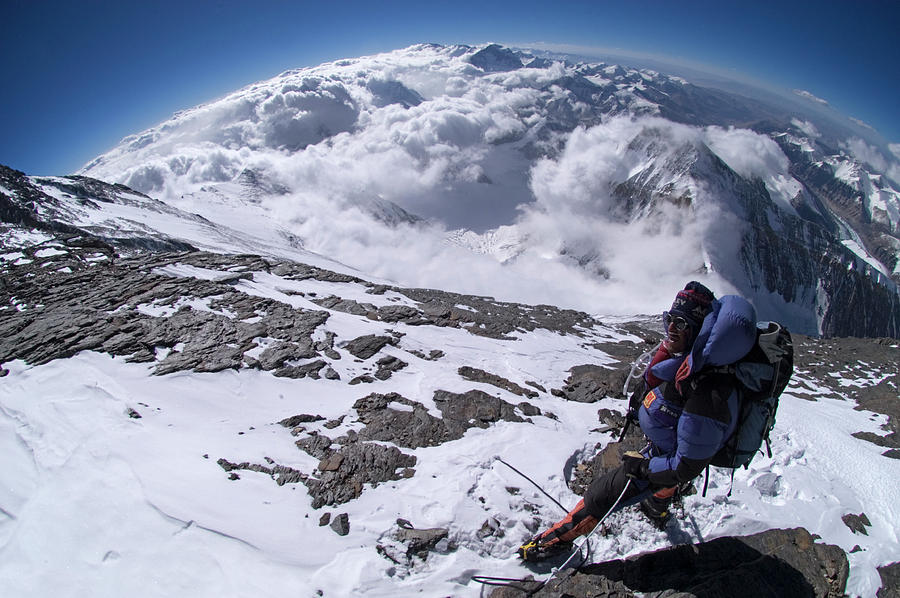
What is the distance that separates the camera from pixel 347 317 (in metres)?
17.8

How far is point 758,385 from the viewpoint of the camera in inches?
167

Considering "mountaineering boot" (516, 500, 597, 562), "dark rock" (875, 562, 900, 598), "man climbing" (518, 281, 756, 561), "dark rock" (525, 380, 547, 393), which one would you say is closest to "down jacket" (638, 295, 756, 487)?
"man climbing" (518, 281, 756, 561)

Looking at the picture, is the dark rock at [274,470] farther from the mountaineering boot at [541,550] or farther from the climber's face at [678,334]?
the climber's face at [678,334]

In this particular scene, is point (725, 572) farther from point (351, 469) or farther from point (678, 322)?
point (351, 469)

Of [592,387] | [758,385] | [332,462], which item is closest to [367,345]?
[332,462]

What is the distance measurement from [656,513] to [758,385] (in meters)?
3.50

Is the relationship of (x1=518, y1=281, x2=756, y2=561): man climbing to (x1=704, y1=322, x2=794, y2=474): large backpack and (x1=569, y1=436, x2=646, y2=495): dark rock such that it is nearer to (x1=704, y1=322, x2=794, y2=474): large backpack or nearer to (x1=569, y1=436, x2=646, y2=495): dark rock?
(x1=704, y1=322, x2=794, y2=474): large backpack

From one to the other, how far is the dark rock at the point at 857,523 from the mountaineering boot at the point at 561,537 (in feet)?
17.8

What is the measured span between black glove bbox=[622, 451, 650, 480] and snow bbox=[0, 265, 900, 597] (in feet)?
5.64

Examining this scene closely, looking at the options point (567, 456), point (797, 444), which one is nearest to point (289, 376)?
point (567, 456)

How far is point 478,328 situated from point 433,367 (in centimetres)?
748

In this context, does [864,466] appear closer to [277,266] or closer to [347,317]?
[347,317]

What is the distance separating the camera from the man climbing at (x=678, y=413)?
4.21 meters

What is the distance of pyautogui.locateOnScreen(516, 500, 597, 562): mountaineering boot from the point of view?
5781mm
